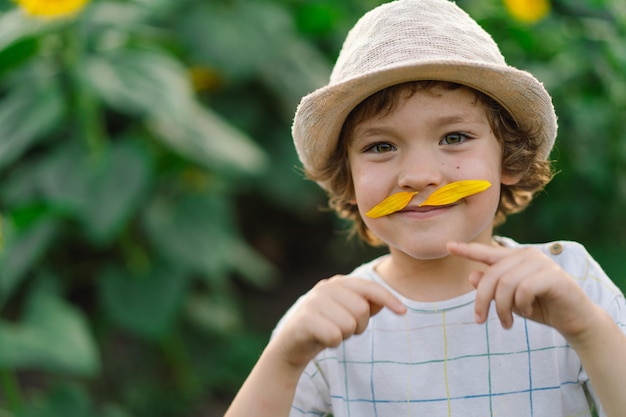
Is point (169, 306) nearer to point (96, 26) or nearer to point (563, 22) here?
point (96, 26)

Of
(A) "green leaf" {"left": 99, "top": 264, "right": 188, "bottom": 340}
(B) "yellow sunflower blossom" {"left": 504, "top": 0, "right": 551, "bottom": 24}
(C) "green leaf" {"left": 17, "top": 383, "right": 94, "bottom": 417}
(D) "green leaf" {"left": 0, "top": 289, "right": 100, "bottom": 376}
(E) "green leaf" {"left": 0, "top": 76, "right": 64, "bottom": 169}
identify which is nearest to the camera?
(D) "green leaf" {"left": 0, "top": 289, "right": 100, "bottom": 376}

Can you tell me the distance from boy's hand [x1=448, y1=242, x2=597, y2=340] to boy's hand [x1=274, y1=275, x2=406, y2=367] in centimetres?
10

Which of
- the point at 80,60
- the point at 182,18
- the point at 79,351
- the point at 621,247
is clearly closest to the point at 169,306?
the point at 79,351

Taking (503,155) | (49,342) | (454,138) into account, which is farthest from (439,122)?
(49,342)

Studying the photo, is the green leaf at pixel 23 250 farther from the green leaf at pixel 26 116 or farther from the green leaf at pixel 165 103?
the green leaf at pixel 165 103

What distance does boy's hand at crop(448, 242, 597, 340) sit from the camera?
0.94 m

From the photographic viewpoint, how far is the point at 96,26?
2.71 metres

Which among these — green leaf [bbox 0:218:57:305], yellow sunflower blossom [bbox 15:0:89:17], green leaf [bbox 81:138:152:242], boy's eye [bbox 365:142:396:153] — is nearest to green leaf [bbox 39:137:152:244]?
green leaf [bbox 81:138:152:242]

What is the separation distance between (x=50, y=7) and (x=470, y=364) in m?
1.77

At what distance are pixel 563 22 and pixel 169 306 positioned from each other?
1608 millimetres

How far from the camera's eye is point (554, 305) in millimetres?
955

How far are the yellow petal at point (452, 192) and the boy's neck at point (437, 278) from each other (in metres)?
0.13

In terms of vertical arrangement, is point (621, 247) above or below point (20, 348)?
below

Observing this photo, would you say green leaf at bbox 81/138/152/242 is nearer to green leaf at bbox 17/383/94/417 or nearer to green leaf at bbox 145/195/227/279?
green leaf at bbox 145/195/227/279
